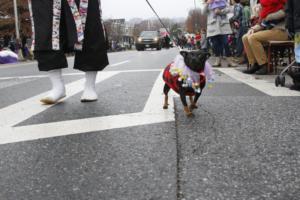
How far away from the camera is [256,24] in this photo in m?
7.15

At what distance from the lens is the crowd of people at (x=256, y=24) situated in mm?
4961

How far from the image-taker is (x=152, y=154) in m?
2.27

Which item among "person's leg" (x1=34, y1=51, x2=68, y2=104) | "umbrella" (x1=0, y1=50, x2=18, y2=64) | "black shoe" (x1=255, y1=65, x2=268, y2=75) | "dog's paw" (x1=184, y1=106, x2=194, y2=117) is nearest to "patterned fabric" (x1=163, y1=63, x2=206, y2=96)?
"dog's paw" (x1=184, y1=106, x2=194, y2=117)

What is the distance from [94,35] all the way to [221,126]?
178 centimetres

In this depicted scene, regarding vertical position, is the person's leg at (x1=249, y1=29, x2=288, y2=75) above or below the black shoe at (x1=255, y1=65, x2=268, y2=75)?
above

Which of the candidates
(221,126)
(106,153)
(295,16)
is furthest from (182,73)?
(295,16)

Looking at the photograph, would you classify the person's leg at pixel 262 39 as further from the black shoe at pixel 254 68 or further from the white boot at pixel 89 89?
the white boot at pixel 89 89

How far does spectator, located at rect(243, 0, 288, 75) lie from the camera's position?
20.4 feet

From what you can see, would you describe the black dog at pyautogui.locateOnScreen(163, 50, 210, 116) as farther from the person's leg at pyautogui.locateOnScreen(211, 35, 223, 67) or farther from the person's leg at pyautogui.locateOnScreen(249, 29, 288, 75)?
the person's leg at pyautogui.locateOnScreen(211, 35, 223, 67)

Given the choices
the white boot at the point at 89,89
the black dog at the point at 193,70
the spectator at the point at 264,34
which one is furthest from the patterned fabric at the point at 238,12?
the black dog at the point at 193,70

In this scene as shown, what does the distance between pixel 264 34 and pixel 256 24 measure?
30.8 inches

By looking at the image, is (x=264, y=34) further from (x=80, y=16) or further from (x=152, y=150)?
(x=152, y=150)

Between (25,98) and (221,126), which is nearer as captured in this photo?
(221,126)

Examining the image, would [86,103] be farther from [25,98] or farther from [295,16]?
[295,16]
